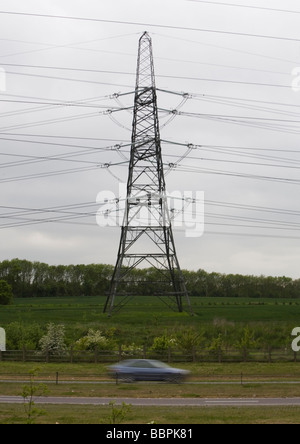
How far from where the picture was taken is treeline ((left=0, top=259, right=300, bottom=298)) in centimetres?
14350

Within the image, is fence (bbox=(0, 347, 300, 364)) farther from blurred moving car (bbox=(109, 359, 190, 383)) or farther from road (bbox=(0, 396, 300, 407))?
road (bbox=(0, 396, 300, 407))

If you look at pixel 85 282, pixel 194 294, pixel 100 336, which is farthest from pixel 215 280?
pixel 100 336

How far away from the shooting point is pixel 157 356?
128 ft

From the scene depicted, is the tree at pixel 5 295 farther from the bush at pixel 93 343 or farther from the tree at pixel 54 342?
the bush at pixel 93 343

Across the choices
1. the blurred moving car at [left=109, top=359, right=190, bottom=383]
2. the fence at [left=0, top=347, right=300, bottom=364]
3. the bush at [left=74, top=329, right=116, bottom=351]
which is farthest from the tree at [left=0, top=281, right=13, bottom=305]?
the blurred moving car at [left=109, top=359, right=190, bottom=383]

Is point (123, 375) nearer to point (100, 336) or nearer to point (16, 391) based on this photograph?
point (16, 391)

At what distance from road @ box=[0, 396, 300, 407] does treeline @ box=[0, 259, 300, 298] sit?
110960mm

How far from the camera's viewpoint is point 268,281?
165 metres

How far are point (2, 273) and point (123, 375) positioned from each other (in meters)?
120

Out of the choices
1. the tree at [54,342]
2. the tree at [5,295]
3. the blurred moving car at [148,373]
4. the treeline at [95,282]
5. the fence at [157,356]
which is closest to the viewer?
the blurred moving car at [148,373]

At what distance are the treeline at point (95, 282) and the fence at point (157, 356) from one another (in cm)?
9541

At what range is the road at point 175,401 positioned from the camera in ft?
78.1

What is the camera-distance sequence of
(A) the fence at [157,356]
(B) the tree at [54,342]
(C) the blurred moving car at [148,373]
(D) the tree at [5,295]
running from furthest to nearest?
(D) the tree at [5,295], (B) the tree at [54,342], (A) the fence at [157,356], (C) the blurred moving car at [148,373]

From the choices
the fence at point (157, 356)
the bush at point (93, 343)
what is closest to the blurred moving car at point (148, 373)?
the fence at point (157, 356)
